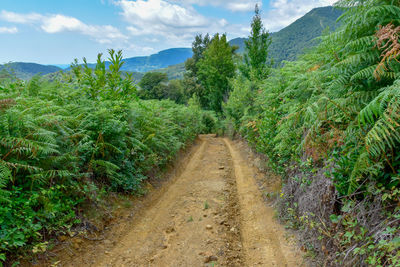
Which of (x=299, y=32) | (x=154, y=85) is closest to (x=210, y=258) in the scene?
(x=154, y=85)

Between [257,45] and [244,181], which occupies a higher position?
[257,45]

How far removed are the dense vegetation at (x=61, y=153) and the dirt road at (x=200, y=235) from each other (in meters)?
0.73

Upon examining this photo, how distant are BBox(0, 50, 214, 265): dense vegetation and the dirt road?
0.73 m

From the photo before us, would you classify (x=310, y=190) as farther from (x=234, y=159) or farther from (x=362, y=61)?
(x=234, y=159)

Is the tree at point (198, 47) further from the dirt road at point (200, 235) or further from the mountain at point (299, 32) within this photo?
the dirt road at point (200, 235)

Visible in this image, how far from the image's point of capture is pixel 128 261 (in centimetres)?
372

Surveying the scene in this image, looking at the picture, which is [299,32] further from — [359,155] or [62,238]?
[62,238]

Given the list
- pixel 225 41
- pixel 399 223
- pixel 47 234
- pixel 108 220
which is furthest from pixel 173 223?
pixel 225 41

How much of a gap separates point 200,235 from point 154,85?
41.4 metres

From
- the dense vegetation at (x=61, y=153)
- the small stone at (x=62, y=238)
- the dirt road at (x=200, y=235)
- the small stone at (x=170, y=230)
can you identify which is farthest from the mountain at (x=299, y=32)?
the small stone at (x=62, y=238)

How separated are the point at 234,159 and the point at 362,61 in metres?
8.34

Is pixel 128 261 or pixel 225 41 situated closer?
pixel 128 261

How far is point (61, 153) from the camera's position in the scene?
13.9 feet

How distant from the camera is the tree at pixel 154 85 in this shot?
138ft
